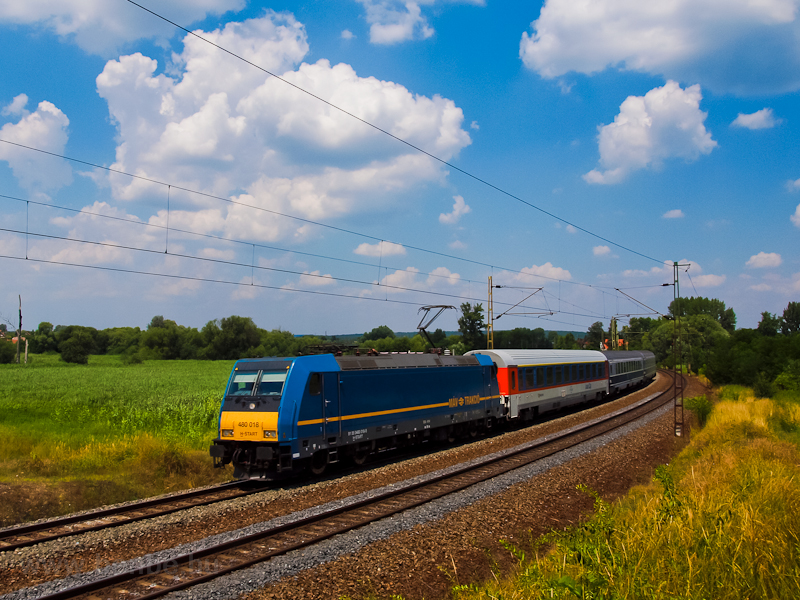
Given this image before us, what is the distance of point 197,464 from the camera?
14.6 m

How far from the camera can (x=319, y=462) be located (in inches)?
552

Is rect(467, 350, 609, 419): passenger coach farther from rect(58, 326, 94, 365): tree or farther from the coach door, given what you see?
rect(58, 326, 94, 365): tree

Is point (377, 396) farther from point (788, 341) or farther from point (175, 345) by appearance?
point (175, 345)

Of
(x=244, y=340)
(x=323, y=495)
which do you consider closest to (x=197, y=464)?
(x=323, y=495)

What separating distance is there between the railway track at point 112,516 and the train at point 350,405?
2.64ft

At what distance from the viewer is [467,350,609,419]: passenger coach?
2292 centimetres

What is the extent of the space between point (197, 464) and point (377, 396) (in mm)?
5286

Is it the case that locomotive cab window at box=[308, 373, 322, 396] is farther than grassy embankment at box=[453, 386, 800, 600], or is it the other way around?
locomotive cab window at box=[308, 373, 322, 396]

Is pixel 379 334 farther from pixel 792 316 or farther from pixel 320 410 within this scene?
pixel 792 316

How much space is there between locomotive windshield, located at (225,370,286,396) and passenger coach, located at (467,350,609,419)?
36.9 feet

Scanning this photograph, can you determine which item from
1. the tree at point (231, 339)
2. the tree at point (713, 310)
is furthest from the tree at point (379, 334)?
the tree at point (713, 310)

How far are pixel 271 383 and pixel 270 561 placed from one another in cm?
557

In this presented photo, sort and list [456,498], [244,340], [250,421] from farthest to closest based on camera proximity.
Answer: [244,340] → [250,421] → [456,498]

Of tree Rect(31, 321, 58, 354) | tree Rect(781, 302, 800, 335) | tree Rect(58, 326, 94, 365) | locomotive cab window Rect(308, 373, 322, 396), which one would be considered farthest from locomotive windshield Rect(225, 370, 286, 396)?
tree Rect(781, 302, 800, 335)
